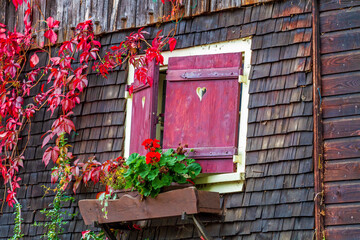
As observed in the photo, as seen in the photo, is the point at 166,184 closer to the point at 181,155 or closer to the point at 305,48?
the point at 181,155

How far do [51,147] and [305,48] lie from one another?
3015mm

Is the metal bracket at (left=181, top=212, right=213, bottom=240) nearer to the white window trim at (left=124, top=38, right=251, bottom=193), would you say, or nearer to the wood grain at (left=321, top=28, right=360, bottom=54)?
the white window trim at (left=124, top=38, right=251, bottom=193)

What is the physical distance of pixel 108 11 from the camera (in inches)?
350

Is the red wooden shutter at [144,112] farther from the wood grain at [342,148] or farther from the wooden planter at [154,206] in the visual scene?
the wood grain at [342,148]

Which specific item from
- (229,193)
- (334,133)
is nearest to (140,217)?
(229,193)

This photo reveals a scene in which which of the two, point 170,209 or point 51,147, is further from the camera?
point 51,147

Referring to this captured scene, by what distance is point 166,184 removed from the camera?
24.1ft

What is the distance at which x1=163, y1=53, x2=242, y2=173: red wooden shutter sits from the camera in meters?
7.57

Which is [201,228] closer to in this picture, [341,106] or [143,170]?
[143,170]

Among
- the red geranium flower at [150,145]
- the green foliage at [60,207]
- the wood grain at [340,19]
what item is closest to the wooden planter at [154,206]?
the red geranium flower at [150,145]

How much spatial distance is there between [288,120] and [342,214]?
3.34 ft

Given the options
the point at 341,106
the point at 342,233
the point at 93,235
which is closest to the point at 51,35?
the point at 93,235

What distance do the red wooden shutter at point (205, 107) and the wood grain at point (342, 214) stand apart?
3.55 feet

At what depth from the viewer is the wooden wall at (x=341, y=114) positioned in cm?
676
